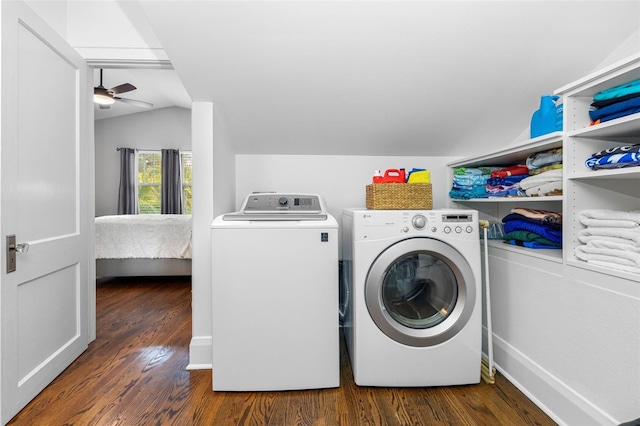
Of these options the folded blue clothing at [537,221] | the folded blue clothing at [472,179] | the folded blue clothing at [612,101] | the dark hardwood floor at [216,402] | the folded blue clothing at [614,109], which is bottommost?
the dark hardwood floor at [216,402]

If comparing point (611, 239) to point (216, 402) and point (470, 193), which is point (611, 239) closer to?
point (470, 193)

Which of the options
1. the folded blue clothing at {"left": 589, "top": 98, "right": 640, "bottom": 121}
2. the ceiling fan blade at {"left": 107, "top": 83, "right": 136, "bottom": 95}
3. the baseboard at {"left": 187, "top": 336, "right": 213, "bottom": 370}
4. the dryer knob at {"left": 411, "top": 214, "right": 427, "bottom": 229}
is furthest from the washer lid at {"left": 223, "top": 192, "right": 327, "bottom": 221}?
the ceiling fan blade at {"left": 107, "top": 83, "right": 136, "bottom": 95}

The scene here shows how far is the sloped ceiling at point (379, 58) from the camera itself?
1329 millimetres

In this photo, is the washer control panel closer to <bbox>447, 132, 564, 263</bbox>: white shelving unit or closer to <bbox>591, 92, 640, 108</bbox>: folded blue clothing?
<bbox>447, 132, 564, 263</bbox>: white shelving unit

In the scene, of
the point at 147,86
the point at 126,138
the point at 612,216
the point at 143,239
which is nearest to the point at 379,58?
the point at 612,216

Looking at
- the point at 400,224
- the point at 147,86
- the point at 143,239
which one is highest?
the point at 147,86

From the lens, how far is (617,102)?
1.13 metres

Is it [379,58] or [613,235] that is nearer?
[613,235]

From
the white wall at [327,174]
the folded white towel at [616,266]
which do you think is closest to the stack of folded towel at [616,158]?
the folded white towel at [616,266]

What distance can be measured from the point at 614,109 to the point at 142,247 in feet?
13.0

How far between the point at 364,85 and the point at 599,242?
1.25 metres

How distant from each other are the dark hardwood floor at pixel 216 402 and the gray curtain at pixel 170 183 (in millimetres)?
4465

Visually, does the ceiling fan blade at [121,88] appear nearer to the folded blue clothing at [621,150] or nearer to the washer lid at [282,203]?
the washer lid at [282,203]

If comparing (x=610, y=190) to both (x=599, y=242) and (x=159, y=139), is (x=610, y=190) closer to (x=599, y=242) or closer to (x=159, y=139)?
(x=599, y=242)
